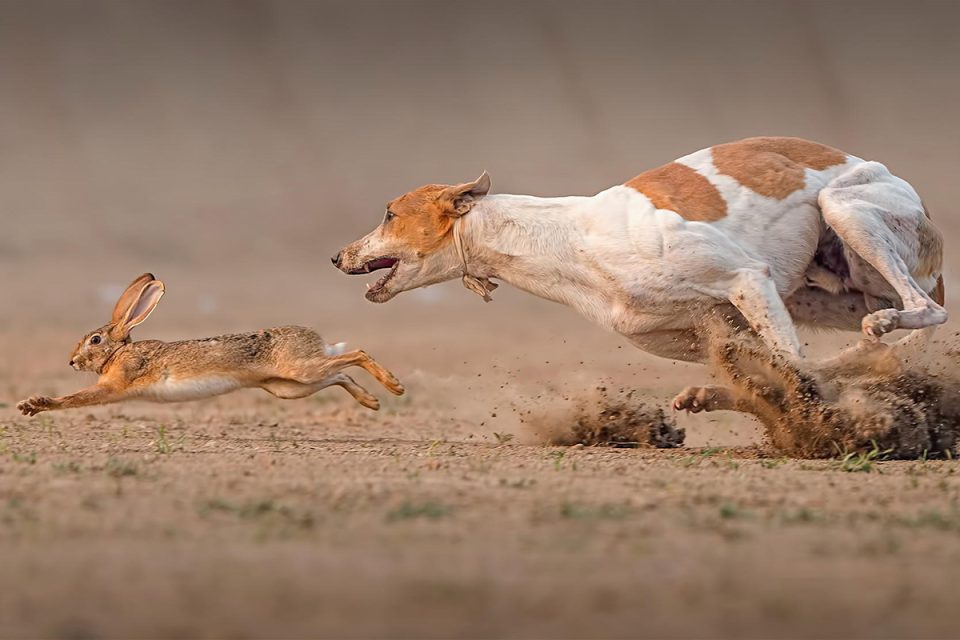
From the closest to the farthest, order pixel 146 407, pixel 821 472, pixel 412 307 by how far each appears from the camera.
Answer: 1. pixel 821 472
2. pixel 146 407
3. pixel 412 307

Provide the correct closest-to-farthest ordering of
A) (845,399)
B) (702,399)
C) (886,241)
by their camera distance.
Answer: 1. (845,399)
2. (886,241)
3. (702,399)

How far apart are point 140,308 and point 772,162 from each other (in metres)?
4.13

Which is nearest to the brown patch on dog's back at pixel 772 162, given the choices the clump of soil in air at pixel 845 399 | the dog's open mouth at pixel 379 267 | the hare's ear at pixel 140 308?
the clump of soil in air at pixel 845 399

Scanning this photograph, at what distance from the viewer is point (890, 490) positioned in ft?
17.7

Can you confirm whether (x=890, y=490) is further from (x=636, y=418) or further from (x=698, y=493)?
(x=636, y=418)

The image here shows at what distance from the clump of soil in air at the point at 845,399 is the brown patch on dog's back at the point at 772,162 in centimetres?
80

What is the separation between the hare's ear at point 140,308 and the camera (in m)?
8.91

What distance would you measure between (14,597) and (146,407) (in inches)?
303

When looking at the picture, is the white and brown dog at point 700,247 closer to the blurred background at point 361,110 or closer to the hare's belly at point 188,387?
the hare's belly at point 188,387

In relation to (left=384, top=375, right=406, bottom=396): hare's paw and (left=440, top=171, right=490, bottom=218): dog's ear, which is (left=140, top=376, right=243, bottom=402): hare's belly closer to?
(left=384, top=375, right=406, bottom=396): hare's paw

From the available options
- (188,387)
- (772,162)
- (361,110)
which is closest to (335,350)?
(188,387)

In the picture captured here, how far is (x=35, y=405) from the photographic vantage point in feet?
27.3

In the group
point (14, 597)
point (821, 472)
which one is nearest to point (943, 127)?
point (821, 472)

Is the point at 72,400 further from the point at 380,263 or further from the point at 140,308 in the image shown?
the point at 380,263
